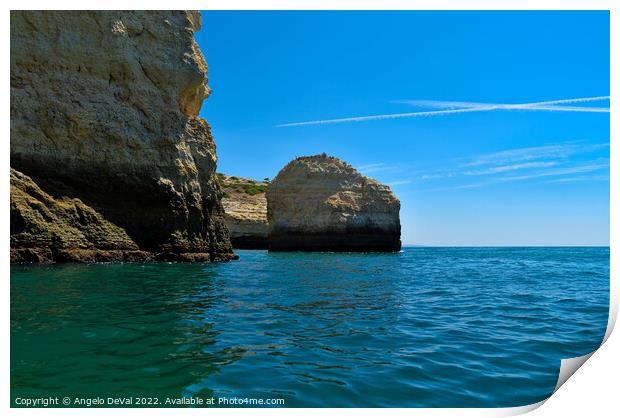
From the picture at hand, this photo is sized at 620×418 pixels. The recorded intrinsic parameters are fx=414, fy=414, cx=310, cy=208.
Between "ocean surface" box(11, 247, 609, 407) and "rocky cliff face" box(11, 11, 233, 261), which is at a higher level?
"rocky cliff face" box(11, 11, 233, 261)

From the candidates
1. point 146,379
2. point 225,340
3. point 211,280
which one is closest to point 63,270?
point 211,280

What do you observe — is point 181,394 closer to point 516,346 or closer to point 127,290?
point 516,346

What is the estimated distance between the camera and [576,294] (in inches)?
476

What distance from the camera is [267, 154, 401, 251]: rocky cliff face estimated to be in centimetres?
5047

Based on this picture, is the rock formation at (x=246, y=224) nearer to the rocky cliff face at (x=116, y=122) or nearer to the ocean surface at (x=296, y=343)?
the rocky cliff face at (x=116, y=122)

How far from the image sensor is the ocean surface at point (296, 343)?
4.26m

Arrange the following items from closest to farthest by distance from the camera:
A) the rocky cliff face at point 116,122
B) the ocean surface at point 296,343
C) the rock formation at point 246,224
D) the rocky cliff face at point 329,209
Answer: the ocean surface at point 296,343, the rocky cliff face at point 116,122, the rocky cliff face at point 329,209, the rock formation at point 246,224

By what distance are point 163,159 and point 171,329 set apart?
612 inches

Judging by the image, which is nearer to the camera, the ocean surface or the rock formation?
the ocean surface

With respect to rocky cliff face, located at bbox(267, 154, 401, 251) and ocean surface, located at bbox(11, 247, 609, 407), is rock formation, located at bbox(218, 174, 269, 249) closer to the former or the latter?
rocky cliff face, located at bbox(267, 154, 401, 251)

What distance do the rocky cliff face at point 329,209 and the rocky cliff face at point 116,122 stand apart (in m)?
28.2

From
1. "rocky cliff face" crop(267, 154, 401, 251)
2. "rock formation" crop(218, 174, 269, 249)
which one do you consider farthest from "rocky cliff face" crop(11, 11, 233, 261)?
"rock formation" crop(218, 174, 269, 249)

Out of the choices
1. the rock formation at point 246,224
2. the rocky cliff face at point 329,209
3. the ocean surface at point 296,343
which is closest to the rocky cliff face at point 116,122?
the ocean surface at point 296,343

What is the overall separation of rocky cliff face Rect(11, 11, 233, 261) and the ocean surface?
8248mm
